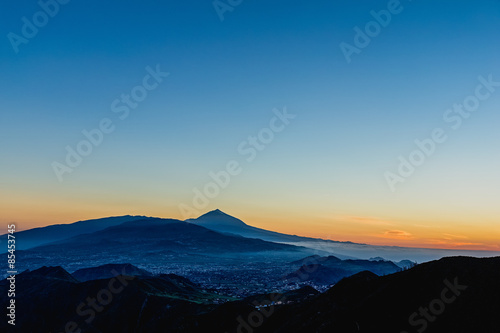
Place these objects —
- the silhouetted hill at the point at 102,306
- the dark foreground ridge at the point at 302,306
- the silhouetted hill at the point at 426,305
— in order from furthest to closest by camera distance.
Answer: the silhouetted hill at the point at 102,306, the dark foreground ridge at the point at 302,306, the silhouetted hill at the point at 426,305

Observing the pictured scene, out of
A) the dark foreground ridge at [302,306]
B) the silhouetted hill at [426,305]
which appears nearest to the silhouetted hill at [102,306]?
the dark foreground ridge at [302,306]

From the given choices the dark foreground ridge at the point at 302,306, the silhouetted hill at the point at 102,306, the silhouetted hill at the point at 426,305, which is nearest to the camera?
the silhouetted hill at the point at 426,305

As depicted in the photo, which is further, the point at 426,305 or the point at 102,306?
the point at 102,306

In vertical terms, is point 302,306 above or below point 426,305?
below

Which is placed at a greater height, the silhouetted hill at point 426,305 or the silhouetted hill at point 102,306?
the silhouetted hill at point 426,305

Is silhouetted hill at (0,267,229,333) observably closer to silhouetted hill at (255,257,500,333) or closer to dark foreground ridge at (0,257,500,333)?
dark foreground ridge at (0,257,500,333)

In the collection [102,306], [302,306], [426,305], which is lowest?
[102,306]

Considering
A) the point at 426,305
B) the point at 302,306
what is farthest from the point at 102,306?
the point at 426,305

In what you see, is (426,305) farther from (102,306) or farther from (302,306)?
(102,306)

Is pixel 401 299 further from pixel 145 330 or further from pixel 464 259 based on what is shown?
pixel 145 330

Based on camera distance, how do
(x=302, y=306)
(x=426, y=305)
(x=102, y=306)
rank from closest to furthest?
(x=426, y=305) < (x=302, y=306) < (x=102, y=306)

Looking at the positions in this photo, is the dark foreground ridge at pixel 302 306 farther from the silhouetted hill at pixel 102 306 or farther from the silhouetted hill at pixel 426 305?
the silhouetted hill at pixel 102 306

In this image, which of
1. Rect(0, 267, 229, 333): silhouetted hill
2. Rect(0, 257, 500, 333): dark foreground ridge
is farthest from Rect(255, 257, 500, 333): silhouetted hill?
Rect(0, 267, 229, 333): silhouetted hill
